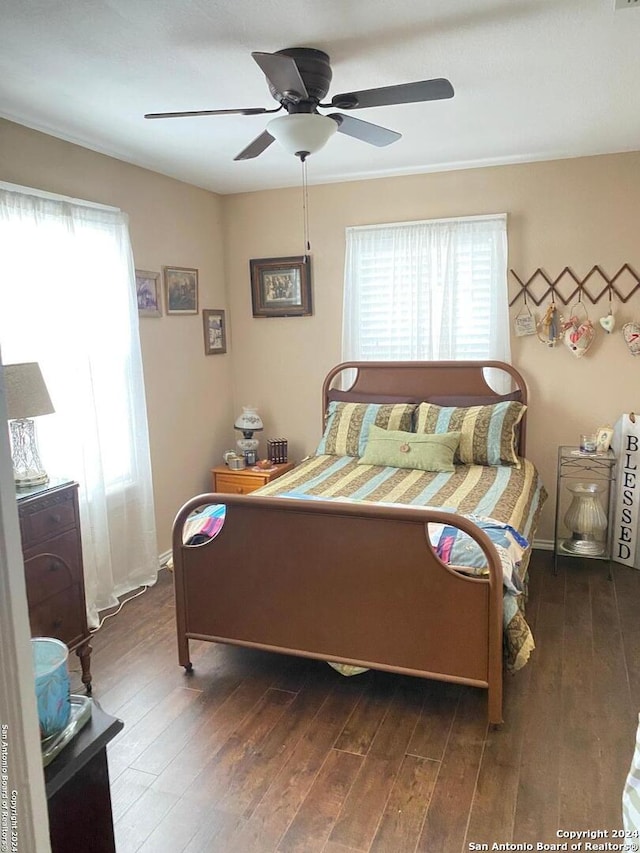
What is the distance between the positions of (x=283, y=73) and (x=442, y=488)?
6.83 feet

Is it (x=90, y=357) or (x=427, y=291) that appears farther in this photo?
(x=427, y=291)

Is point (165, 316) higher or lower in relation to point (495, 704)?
higher

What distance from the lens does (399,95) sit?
7.03ft

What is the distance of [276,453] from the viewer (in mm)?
4555

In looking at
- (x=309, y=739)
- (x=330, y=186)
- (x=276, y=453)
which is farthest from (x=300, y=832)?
(x=330, y=186)

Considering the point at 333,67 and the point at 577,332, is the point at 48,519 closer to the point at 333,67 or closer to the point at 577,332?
the point at 333,67

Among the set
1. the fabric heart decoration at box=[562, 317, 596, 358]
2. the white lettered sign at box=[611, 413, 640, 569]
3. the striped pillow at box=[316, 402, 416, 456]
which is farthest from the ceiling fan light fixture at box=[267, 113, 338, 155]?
the white lettered sign at box=[611, 413, 640, 569]

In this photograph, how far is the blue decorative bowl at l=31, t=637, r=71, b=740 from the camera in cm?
96

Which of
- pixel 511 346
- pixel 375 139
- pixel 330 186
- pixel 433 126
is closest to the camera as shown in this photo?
pixel 375 139

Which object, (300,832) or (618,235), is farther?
(618,235)

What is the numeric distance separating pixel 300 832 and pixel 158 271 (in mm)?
3122

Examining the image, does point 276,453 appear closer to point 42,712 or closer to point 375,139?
point 375,139

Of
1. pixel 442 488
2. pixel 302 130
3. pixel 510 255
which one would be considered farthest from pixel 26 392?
pixel 510 255

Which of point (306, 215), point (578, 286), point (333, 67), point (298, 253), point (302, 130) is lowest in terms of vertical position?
point (578, 286)
